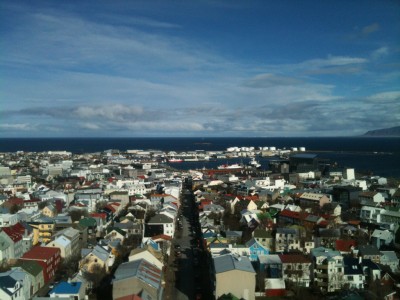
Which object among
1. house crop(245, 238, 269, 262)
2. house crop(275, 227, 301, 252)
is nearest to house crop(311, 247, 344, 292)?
house crop(245, 238, 269, 262)

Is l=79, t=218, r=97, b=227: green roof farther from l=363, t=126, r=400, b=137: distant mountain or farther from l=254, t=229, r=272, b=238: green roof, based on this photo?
l=363, t=126, r=400, b=137: distant mountain

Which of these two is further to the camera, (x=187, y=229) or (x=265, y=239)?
(x=187, y=229)

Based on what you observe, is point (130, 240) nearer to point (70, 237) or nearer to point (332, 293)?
point (70, 237)

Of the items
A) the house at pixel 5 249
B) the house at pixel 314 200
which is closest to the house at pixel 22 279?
the house at pixel 5 249

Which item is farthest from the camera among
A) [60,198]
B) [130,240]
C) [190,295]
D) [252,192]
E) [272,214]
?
[252,192]

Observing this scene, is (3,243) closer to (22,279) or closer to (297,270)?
(22,279)

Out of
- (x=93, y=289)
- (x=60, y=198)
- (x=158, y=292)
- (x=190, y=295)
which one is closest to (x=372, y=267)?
(x=190, y=295)

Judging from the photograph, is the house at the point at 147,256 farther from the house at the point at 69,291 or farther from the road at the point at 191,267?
the house at the point at 69,291
